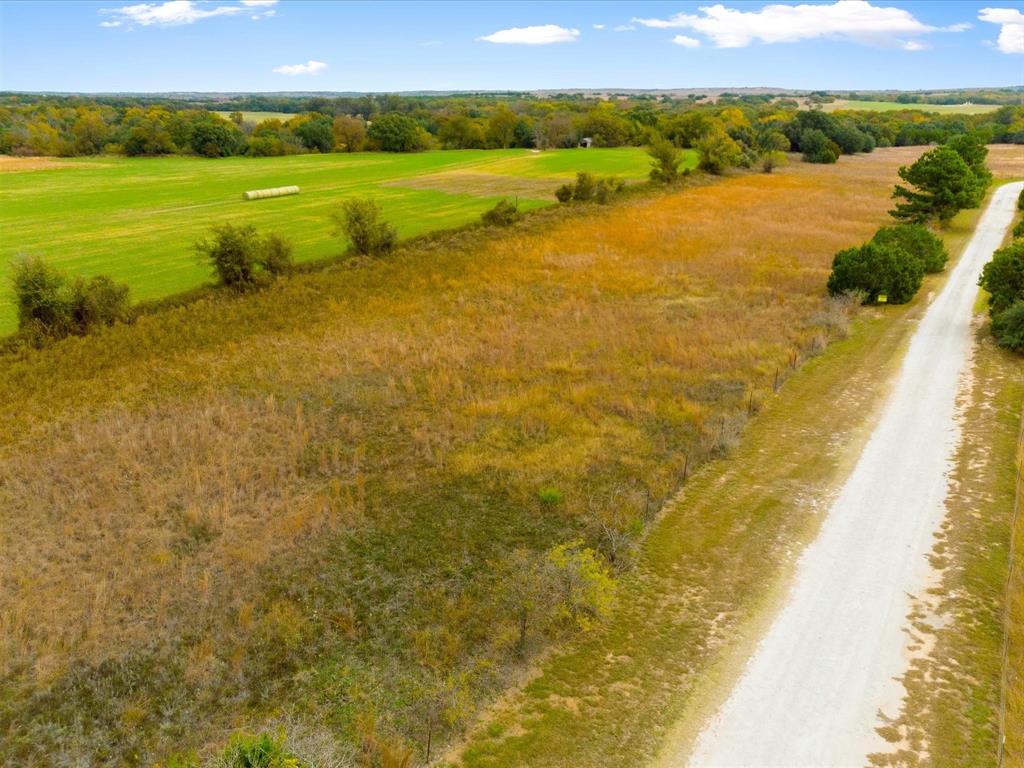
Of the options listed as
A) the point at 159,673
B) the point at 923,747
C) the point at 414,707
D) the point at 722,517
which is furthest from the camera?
the point at 722,517

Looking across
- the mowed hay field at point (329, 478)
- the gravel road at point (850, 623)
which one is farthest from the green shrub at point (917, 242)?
the gravel road at point (850, 623)

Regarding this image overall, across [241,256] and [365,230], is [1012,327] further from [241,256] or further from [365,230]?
[241,256]

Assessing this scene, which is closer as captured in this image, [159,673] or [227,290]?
[159,673]

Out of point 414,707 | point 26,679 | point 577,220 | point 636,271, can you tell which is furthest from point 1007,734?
point 577,220

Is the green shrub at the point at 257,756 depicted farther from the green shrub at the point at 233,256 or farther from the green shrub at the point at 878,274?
the green shrub at the point at 878,274

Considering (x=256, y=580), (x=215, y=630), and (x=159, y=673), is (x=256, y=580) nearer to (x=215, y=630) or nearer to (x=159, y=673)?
(x=215, y=630)

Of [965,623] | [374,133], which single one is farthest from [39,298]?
[374,133]
